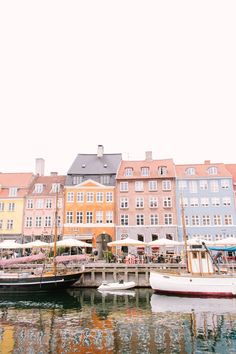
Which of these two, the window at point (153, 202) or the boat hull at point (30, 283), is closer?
the boat hull at point (30, 283)

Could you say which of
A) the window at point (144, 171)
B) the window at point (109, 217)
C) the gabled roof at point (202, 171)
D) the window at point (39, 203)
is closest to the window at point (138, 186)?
the window at point (144, 171)

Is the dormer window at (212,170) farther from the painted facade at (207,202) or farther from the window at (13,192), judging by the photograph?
the window at (13,192)

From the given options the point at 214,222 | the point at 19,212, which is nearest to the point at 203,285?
the point at 214,222

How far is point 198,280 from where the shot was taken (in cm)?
2569

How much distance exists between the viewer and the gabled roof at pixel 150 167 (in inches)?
1828

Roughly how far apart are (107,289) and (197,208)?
2125 cm

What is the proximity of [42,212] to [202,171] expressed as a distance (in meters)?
24.6

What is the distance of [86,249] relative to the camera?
44188 millimetres

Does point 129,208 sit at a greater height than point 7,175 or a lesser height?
lesser

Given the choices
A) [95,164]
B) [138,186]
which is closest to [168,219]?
[138,186]

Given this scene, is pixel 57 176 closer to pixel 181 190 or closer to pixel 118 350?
pixel 181 190

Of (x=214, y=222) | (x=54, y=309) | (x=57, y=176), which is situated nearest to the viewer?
(x=54, y=309)

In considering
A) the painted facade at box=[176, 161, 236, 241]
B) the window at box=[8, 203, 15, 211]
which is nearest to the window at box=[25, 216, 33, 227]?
the window at box=[8, 203, 15, 211]

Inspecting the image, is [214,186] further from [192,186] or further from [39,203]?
[39,203]
